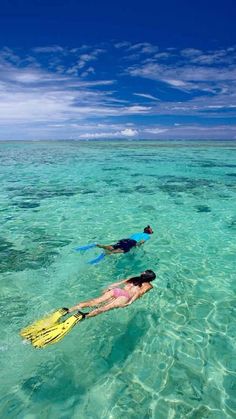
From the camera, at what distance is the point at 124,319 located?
7.92 m

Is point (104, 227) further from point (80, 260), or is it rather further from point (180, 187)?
point (180, 187)

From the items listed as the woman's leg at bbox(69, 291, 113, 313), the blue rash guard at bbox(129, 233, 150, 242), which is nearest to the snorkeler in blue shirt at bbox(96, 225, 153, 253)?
the blue rash guard at bbox(129, 233, 150, 242)

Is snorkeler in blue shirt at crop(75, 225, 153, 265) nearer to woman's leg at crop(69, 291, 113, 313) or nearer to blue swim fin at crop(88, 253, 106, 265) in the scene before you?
blue swim fin at crop(88, 253, 106, 265)

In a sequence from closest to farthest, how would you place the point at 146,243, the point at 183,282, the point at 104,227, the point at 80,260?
the point at 183,282 < the point at 80,260 < the point at 146,243 < the point at 104,227

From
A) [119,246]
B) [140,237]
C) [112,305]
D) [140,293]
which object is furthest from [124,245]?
[112,305]

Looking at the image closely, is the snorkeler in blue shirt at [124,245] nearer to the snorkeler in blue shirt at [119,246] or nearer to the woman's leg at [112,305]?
the snorkeler in blue shirt at [119,246]

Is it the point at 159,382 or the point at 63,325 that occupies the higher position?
the point at 63,325

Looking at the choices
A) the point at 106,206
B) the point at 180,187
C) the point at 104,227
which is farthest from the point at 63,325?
the point at 180,187

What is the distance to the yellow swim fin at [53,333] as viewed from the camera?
21.8ft

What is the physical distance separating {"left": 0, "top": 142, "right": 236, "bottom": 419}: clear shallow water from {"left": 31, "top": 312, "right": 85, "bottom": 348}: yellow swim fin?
0.24 metres

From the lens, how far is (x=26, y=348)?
680cm

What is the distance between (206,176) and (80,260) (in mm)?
23367

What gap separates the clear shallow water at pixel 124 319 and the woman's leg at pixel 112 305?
220 millimetres

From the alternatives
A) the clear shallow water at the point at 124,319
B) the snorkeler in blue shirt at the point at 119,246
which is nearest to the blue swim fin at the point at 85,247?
the snorkeler in blue shirt at the point at 119,246
